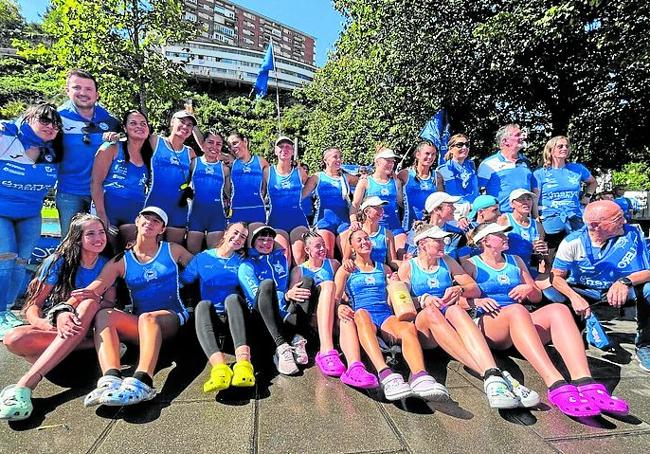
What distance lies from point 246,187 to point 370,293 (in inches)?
91.5

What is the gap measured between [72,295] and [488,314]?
352cm

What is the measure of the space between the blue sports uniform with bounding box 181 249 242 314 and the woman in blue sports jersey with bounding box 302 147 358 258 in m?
1.69

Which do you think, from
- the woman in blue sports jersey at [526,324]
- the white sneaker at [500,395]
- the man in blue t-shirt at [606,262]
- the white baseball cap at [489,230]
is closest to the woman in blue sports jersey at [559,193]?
the man in blue t-shirt at [606,262]

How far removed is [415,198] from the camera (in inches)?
221

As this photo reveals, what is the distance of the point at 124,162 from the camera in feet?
15.3

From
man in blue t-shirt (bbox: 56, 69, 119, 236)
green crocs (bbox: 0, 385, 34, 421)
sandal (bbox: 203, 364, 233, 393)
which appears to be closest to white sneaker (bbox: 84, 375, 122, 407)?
green crocs (bbox: 0, 385, 34, 421)

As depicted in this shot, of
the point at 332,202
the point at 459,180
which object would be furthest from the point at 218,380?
the point at 459,180

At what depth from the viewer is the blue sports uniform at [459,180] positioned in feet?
19.2

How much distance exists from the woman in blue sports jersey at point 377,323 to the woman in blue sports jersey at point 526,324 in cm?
75

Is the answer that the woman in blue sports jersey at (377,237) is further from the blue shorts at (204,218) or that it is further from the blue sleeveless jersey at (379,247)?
the blue shorts at (204,218)

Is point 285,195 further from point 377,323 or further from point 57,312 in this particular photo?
point 57,312

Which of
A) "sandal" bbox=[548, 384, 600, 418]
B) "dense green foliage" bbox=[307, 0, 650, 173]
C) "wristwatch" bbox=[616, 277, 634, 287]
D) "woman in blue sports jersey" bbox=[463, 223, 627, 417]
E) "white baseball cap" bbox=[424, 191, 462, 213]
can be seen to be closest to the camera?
"sandal" bbox=[548, 384, 600, 418]

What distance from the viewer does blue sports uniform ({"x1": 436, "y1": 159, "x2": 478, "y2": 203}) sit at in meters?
5.86

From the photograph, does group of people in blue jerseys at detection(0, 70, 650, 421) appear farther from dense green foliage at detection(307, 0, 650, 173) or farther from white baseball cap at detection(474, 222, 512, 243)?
dense green foliage at detection(307, 0, 650, 173)
